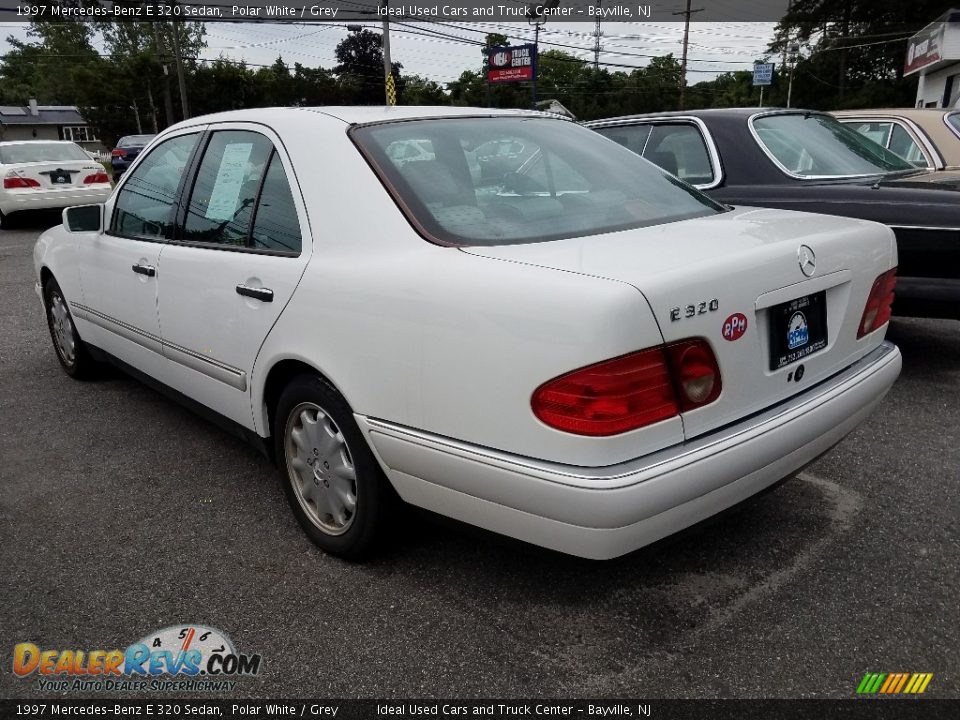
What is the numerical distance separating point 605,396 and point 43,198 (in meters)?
13.9

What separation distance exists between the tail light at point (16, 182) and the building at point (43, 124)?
5909cm

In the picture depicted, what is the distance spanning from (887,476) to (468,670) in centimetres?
219

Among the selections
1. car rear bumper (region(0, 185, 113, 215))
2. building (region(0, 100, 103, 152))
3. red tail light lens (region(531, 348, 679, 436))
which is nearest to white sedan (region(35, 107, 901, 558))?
red tail light lens (region(531, 348, 679, 436))

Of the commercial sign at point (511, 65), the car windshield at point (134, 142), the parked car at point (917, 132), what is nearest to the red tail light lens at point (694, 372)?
the parked car at point (917, 132)

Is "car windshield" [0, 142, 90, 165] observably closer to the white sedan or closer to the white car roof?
the white sedan

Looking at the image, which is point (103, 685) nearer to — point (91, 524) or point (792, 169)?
point (91, 524)

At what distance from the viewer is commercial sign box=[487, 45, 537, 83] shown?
152 ft

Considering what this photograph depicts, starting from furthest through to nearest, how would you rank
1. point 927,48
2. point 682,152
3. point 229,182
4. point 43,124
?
1. point 43,124
2. point 927,48
3. point 682,152
4. point 229,182

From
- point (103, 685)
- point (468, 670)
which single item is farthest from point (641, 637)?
point (103, 685)

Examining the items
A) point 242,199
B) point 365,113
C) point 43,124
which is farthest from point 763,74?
point 43,124

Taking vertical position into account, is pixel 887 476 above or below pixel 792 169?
below

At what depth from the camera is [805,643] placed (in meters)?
2.29

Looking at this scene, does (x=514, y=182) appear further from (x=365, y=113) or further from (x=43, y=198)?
(x=43, y=198)

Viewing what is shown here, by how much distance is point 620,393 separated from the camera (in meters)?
1.93
